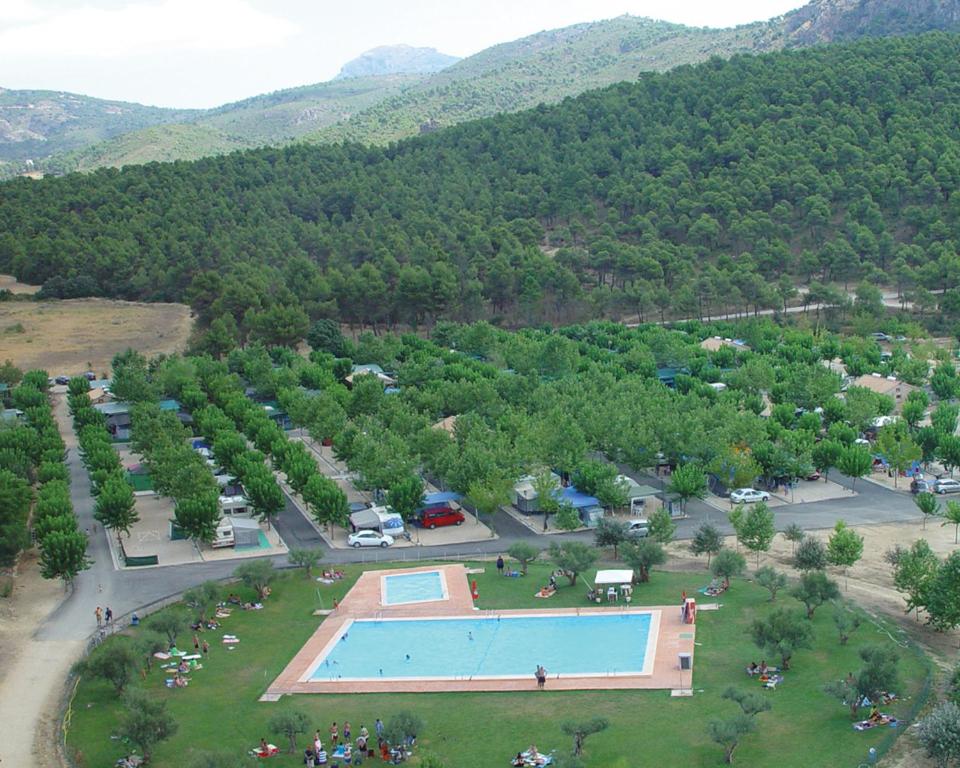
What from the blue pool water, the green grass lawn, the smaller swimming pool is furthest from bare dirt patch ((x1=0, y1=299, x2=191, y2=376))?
the green grass lawn

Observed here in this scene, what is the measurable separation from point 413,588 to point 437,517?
6372mm

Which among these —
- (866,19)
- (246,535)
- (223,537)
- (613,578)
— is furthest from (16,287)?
(866,19)

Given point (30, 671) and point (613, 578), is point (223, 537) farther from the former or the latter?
point (613, 578)

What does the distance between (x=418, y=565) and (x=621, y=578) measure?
744cm

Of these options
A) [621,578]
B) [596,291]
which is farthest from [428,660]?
[596,291]

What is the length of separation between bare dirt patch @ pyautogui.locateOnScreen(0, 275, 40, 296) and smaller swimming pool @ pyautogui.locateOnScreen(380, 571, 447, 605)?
6528cm

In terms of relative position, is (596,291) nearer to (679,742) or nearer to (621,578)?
(621,578)

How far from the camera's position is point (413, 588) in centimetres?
3659

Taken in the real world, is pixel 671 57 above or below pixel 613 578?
above

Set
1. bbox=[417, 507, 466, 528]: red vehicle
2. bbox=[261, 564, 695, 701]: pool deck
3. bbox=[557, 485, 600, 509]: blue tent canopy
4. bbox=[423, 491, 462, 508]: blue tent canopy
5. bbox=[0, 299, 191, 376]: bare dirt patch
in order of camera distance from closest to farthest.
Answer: bbox=[261, 564, 695, 701]: pool deck < bbox=[557, 485, 600, 509]: blue tent canopy < bbox=[417, 507, 466, 528]: red vehicle < bbox=[423, 491, 462, 508]: blue tent canopy < bbox=[0, 299, 191, 376]: bare dirt patch

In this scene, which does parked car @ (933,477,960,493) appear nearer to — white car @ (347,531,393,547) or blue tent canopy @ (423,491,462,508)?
blue tent canopy @ (423,491,462,508)

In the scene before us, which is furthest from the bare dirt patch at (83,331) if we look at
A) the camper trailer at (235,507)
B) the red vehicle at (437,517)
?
the red vehicle at (437,517)

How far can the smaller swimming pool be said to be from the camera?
3562cm

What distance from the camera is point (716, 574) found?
34.8 metres
